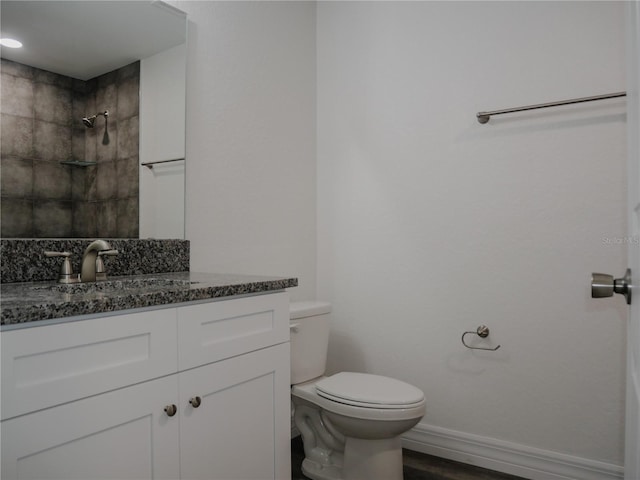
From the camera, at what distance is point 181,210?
5.91 ft

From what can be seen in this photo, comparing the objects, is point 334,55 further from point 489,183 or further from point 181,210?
point 181,210

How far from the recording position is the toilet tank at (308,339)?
1942 millimetres

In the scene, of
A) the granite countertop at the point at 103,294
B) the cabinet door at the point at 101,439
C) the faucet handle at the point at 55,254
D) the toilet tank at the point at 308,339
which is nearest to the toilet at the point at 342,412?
the toilet tank at the point at 308,339

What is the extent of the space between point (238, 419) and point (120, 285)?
53 centimetres

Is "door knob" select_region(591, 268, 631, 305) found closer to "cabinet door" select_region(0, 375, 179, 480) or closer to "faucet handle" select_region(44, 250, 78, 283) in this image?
"cabinet door" select_region(0, 375, 179, 480)

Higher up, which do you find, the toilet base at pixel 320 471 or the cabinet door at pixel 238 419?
the cabinet door at pixel 238 419

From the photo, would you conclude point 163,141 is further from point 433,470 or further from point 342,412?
point 433,470

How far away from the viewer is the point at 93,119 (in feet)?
4.98

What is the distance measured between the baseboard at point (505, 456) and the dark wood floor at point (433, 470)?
0.10 feet

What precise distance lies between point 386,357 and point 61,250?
1.60 metres

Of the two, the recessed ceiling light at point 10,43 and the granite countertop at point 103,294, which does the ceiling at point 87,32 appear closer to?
the recessed ceiling light at point 10,43

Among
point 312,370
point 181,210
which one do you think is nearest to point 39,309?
point 181,210

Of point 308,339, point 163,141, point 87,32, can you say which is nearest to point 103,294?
point 163,141

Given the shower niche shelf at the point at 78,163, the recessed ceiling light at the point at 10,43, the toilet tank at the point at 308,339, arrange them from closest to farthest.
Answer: the recessed ceiling light at the point at 10,43 → the shower niche shelf at the point at 78,163 → the toilet tank at the point at 308,339
